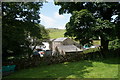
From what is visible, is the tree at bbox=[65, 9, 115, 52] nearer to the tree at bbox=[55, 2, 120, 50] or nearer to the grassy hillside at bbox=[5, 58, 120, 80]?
the tree at bbox=[55, 2, 120, 50]

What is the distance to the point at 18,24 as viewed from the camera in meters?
9.69

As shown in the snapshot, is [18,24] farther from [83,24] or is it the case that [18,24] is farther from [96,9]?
[96,9]

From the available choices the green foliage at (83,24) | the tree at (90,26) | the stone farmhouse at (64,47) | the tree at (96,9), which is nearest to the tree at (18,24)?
the green foliage at (83,24)

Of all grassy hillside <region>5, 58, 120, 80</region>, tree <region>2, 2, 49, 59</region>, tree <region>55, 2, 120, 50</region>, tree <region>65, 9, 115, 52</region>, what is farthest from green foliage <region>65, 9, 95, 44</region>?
tree <region>2, 2, 49, 59</region>

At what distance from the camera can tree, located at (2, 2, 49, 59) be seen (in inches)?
328

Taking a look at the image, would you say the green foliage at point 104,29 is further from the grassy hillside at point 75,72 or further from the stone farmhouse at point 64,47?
the stone farmhouse at point 64,47

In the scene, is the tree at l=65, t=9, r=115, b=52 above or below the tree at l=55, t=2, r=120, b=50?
below

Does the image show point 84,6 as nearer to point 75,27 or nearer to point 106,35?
point 75,27

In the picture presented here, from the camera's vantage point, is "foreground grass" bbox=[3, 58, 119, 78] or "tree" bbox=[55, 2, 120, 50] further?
"tree" bbox=[55, 2, 120, 50]

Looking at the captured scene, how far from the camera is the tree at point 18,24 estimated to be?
328 inches

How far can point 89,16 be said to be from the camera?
10.8 m

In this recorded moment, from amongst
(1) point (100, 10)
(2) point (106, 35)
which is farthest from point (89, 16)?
(1) point (100, 10)

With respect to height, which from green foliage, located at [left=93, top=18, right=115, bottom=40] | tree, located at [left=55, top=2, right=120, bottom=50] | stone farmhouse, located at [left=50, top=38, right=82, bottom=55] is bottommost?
stone farmhouse, located at [left=50, top=38, right=82, bottom=55]

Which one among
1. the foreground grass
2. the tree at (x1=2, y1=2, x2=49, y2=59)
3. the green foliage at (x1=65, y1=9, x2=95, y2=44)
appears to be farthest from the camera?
the green foliage at (x1=65, y1=9, x2=95, y2=44)
